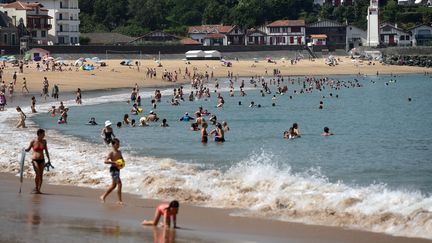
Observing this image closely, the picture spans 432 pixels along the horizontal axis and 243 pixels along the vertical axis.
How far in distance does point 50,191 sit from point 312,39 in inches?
5318

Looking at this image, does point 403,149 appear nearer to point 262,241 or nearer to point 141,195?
point 141,195

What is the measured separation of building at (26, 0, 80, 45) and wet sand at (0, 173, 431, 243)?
104868 mm

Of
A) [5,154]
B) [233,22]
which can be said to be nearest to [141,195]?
[5,154]

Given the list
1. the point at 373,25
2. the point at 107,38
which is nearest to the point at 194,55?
the point at 107,38

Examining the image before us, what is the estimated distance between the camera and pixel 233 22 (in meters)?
154

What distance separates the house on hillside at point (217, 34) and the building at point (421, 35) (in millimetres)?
32379

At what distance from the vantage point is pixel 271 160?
98.6ft

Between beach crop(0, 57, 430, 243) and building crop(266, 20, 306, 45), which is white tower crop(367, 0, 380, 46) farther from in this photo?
beach crop(0, 57, 430, 243)

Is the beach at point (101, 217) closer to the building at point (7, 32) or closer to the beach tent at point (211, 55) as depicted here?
the building at point (7, 32)

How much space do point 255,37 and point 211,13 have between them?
9.82 metres

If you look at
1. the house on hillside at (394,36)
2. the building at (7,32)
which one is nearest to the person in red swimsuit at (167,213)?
the building at (7,32)

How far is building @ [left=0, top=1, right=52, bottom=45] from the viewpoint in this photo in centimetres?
11544

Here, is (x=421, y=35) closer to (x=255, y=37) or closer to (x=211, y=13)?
(x=255, y=37)

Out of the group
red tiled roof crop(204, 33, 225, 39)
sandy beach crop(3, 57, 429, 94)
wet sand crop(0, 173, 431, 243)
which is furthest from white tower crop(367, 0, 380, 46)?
wet sand crop(0, 173, 431, 243)
